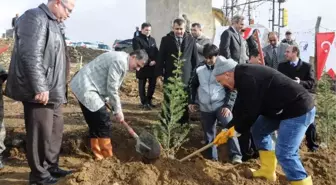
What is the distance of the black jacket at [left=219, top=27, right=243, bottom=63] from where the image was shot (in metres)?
6.10

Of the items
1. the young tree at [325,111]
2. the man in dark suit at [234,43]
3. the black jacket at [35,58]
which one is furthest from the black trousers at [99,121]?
the young tree at [325,111]

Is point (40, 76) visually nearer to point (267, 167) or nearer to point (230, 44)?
point (267, 167)

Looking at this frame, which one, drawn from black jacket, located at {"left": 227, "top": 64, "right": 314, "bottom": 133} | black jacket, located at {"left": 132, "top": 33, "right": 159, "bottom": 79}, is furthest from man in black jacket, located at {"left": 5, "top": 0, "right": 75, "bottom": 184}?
black jacket, located at {"left": 132, "top": 33, "right": 159, "bottom": 79}

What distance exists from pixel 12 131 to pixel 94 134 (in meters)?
1.76

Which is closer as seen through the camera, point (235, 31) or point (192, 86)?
point (192, 86)

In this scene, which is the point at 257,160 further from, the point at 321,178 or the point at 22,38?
the point at 22,38

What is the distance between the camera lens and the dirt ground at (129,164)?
4121 mm

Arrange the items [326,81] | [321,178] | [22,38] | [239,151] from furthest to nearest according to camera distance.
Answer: [326,81] → [239,151] → [321,178] → [22,38]

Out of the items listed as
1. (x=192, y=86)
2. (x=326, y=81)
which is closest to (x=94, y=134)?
(x=192, y=86)

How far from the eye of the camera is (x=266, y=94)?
156 inches

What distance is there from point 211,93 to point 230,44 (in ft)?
3.97

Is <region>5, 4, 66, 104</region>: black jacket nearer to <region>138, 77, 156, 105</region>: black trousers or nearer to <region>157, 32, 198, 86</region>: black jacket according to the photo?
<region>157, 32, 198, 86</region>: black jacket

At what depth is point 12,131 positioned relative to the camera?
5977 mm

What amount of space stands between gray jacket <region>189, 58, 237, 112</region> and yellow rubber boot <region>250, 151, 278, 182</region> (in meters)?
0.99
